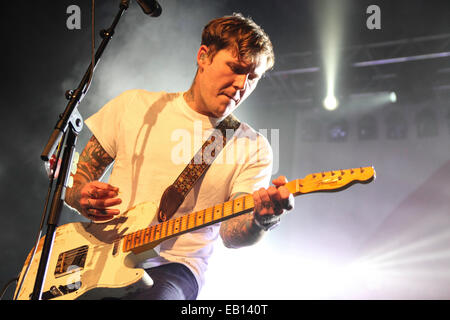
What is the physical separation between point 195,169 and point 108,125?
0.70 m

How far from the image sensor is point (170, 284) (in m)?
1.97

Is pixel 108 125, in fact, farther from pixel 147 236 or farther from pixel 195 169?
pixel 147 236

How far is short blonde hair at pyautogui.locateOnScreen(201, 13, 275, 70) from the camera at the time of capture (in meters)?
2.46

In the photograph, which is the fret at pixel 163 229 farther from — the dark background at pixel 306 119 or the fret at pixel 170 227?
the dark background at pixel 306 119

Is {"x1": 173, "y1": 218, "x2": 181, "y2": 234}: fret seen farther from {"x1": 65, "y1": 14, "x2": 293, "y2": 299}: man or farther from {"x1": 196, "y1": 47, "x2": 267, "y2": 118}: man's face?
{"x1": 196, "y1": 47, "x2": 267, "y2": 118}: man's face

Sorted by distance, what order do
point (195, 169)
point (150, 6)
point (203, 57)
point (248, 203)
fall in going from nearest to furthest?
point (248, 203) < point (150, 6) < point (195, 169) < point (203, 57)

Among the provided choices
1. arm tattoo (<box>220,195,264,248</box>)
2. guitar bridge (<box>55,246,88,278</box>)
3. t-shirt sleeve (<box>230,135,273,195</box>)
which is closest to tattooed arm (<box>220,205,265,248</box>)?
arm tattoo (<box>220,195,264,248</box>)

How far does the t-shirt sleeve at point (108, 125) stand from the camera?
2520 mm

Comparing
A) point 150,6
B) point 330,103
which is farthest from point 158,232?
point 330,103

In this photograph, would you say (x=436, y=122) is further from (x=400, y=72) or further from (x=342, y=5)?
(x=342, y=5)

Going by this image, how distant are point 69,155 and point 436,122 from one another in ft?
21.7

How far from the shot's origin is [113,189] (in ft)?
6.35

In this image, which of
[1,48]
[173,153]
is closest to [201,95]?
[173,153]

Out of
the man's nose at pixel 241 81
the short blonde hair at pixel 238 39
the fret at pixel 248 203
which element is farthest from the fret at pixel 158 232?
the short blonde hair at pixel 238 39
